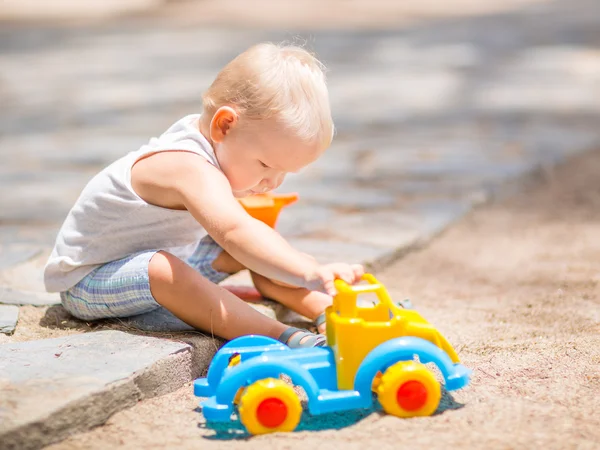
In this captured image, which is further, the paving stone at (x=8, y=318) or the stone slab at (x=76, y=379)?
the paving stone at (x=8, y=318)

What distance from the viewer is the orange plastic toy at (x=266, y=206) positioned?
2570 millimetres

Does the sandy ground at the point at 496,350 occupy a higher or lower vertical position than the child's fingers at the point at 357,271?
lower

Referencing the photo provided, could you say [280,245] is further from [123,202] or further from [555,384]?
[555,384]

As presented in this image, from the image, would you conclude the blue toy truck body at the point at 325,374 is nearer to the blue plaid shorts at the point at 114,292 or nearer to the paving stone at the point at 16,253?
the blue plaid shorts at the point at 114,292

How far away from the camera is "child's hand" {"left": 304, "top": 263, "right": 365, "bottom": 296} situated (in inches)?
71.7

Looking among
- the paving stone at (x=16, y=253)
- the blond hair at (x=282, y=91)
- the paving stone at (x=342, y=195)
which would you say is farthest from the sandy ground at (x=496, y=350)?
the paving stone at (x=16, y=253)

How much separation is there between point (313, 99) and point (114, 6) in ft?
35.6

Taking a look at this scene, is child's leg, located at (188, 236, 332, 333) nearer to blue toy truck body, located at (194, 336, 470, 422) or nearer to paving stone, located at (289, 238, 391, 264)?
paving stone, located at (289, 238, 391, 264)

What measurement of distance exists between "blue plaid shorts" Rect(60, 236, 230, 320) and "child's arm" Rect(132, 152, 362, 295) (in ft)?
0.58

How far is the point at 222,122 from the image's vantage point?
6.90ft

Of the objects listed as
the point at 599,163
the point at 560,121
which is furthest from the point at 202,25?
the point at 599,163

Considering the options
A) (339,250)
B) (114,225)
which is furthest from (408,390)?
(339,250)

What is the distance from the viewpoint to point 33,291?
262 centimetres

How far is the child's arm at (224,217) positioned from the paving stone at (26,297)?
545 mm
